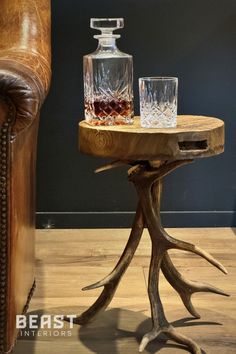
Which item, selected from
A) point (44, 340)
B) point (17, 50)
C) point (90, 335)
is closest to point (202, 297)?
point (90, 335)

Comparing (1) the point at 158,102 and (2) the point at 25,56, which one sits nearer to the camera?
(1) the point at 158,102

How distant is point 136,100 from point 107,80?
0.86m

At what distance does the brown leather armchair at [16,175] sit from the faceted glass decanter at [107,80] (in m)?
0.13

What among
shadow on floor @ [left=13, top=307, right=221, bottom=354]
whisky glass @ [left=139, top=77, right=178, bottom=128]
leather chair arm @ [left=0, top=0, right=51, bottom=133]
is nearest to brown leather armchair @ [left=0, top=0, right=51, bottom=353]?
leather chair arm @ [left=0, top=0, right=51, bottom=133]

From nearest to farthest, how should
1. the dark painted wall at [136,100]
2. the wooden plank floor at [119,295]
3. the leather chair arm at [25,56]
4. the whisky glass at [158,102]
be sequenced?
the leather chair arm at [25,56]
the whisky glass at [158,102]
the wooden plank floor at [119,295]
the dark painted wall at [136,100]

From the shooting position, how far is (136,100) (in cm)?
246

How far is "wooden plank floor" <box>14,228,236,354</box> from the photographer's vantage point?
1.63 metres

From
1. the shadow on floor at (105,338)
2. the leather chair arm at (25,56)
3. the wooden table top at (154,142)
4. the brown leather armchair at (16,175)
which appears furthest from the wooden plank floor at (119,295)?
the leather chair arm at (25,56)

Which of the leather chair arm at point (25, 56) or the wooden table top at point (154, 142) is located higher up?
the leather chair arm at point (25, 56)

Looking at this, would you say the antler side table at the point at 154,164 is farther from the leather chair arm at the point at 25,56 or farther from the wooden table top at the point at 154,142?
the leather chair arm at the point at 25,56

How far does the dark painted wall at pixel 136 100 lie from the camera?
7.93 ft

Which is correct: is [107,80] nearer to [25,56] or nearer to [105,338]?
[25,56]

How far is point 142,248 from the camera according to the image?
234 cm

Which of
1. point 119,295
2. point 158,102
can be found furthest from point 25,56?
point 119,295
